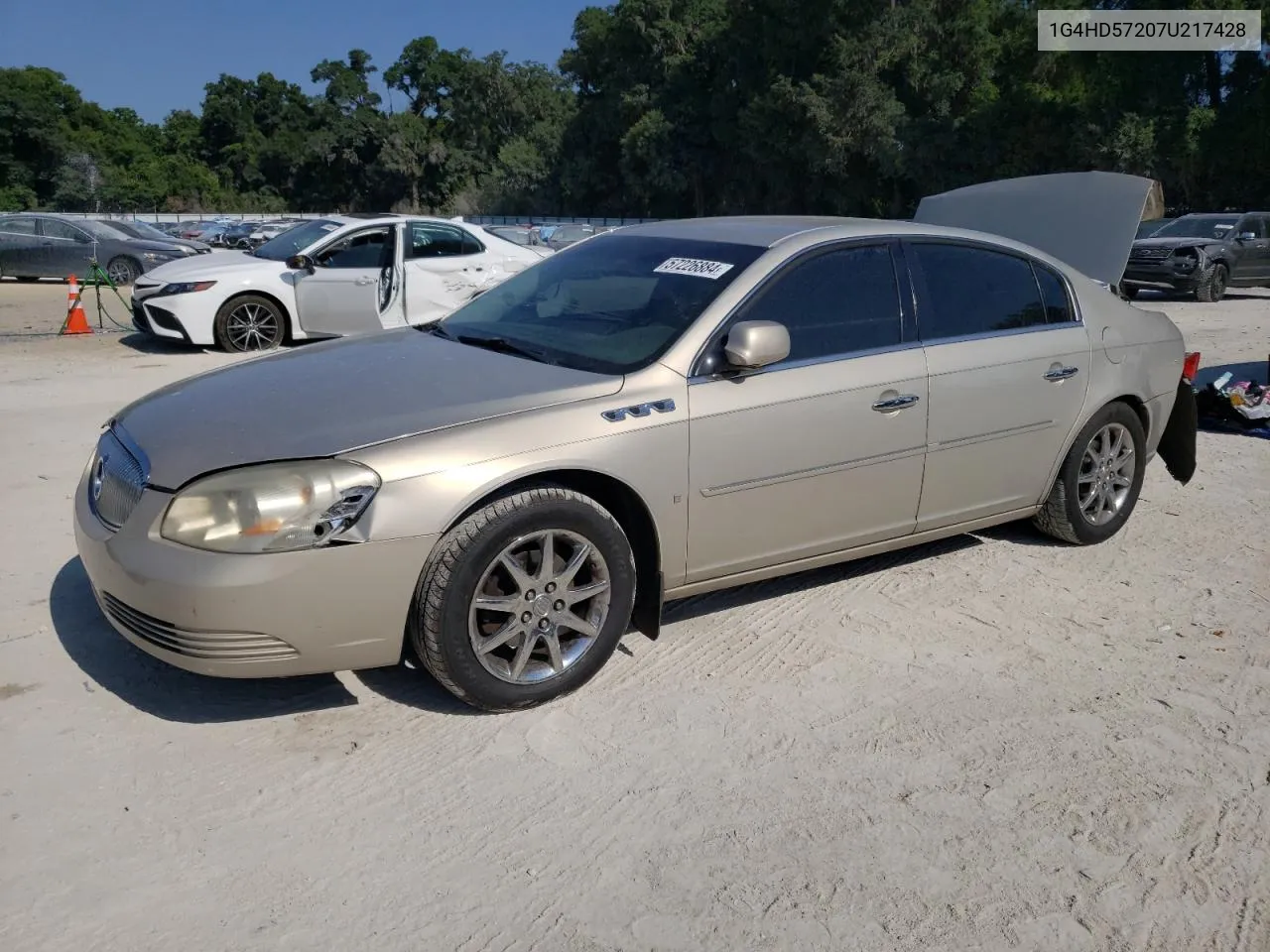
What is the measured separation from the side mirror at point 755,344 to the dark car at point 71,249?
20.0 meters

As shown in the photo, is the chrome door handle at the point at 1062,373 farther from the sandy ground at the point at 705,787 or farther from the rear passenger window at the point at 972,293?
the sandy ground at the point at 705,787

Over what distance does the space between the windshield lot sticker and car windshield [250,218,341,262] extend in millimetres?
8141

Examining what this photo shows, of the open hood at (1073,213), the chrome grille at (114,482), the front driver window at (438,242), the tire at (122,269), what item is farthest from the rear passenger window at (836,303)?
the tire at (122,269)

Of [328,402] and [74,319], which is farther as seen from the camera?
[74,319]

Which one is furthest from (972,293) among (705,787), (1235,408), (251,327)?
(251,327)

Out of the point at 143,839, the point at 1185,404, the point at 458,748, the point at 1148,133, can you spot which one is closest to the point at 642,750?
the point at 458,748

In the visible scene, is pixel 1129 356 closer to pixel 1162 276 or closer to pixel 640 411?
Answer: pixel 640 411

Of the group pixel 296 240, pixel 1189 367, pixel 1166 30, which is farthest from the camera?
pixel 1166 30

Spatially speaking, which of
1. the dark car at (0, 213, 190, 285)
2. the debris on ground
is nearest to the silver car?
the debris on ground

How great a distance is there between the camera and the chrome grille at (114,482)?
3.54 m

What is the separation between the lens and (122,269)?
21359mm

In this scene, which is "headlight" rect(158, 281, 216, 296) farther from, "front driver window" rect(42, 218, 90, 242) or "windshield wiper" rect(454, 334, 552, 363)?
"front driver window" rect(42, 218, 90, 242)

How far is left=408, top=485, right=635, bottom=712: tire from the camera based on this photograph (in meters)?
3.44

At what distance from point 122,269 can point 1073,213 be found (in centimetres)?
1971
